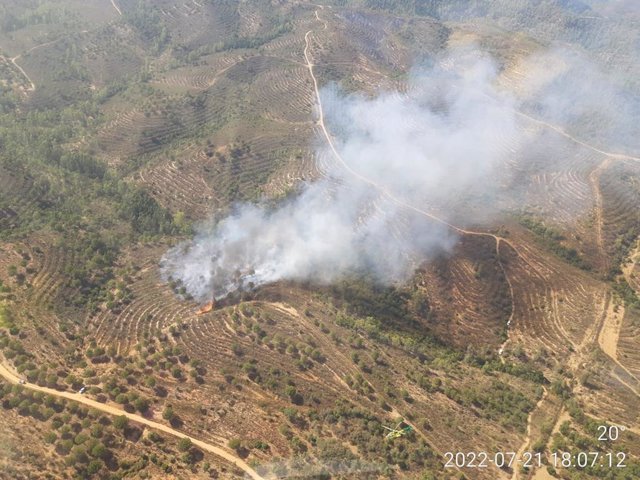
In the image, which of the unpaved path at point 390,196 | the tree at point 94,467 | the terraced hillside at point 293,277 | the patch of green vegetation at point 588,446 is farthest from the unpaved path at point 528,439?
the tree at point 94,467

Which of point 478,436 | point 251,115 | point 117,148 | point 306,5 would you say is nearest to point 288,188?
point 251,115

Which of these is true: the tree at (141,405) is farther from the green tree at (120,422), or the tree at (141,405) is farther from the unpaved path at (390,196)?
the unpaved path at (390,196)

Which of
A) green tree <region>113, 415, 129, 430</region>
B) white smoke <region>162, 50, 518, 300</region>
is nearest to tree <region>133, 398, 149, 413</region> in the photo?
green tree <region>113, 415, 129, 430</region>

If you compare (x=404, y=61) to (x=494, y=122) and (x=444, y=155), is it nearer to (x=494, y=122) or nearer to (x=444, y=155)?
(x=494, y=122)

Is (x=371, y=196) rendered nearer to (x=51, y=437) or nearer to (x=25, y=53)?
(x=51, y=437)

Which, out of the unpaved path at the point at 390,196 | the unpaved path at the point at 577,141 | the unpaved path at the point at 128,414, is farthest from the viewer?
the unpaved path at the point at 577,141

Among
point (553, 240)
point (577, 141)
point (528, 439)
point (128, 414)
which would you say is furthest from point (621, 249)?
point (128, 414)
